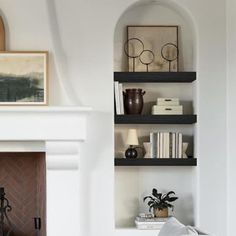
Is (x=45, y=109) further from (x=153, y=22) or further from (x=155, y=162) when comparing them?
(x=153, y=22)

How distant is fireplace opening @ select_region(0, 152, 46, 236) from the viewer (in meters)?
4.72

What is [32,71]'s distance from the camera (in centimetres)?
450

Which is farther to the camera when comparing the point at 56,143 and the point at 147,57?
the point at 147,57

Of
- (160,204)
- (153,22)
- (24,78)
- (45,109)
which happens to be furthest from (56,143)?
(153,22)

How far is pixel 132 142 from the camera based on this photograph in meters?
4.61

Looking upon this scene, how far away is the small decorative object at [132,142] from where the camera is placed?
461 cm

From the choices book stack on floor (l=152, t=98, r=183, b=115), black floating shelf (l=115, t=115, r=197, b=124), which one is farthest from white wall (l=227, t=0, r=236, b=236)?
book stack on floor (l=152, t=98, r=183, b=115)

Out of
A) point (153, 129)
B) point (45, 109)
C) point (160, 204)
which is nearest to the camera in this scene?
point (45, 109)

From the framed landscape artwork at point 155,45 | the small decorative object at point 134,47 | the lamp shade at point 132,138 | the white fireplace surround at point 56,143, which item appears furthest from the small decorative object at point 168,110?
the white fireplace surround at point 56,143

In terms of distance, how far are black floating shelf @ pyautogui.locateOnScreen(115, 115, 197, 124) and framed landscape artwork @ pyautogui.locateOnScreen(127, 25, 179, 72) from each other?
418mm

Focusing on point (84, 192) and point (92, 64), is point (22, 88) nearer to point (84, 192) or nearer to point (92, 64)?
point (92, 64)

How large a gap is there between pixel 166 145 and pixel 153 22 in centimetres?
99

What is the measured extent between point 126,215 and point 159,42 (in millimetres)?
1398

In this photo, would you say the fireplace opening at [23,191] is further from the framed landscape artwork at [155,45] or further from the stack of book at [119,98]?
the framed landscape artwork at [155,45]
